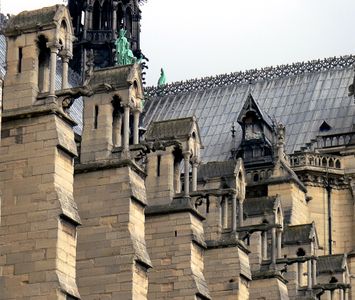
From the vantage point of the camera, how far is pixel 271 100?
81.2 m

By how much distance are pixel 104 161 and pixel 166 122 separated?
6.99m

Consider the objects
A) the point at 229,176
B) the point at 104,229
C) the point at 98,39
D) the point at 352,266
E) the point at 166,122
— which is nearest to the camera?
the point at 104,229

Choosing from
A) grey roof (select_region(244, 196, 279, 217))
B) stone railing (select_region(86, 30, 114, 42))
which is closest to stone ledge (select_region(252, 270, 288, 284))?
grey roof (select_region(244, 196, 279, 217))

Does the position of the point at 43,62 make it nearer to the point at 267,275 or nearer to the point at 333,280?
the point at 267,275

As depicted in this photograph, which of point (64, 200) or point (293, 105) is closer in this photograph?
point (64, 200)

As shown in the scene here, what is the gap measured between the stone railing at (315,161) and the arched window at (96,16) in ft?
52.3

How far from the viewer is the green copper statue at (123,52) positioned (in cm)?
7994

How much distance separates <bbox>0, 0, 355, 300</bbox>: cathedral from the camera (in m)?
40.4

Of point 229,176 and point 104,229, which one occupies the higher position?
point 229,176

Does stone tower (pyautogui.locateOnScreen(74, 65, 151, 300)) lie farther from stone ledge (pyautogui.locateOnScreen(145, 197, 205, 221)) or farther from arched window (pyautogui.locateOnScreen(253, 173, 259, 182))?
arched window (pyautogui.locateOnScreen(253, 173, 259, 182))

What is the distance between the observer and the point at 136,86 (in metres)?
47.6

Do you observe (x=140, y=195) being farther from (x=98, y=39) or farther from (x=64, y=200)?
(x=98, y=39)

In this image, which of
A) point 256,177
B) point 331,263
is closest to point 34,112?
point 331,263

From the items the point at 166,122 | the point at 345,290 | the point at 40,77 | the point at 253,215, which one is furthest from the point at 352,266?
the point at 40,77
